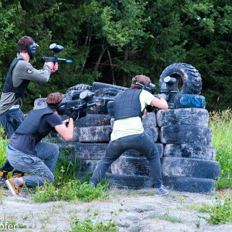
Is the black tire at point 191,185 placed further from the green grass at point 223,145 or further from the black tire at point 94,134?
the black tire at point 94,134

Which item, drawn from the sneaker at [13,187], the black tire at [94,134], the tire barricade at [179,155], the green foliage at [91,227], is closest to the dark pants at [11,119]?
the sneaker at [13,187]

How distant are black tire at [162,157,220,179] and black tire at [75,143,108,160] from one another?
1174 millimetres

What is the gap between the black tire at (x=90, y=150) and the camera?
1084 centimetres

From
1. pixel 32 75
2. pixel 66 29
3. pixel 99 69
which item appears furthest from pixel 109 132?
pixel 99 69

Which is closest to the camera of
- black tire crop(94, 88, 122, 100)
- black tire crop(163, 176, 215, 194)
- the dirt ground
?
the dirt ground

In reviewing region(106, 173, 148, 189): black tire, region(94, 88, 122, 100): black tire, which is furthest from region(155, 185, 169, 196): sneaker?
region(94, 88, 122, 100): black tire

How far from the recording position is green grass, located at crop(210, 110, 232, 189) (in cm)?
1163

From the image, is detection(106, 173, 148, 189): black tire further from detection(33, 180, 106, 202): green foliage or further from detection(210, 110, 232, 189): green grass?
detection(210, 110, 232, 189): green grass

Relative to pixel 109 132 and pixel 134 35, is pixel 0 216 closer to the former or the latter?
pixel 109 132

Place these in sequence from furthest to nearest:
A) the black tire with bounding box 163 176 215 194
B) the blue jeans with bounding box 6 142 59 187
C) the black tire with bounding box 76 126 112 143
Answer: the black tire with bounding box 76 126 112 143 → the black tire with bounding box 163 176 215 194 → the blue jeans with bounding box 6 142 59 187

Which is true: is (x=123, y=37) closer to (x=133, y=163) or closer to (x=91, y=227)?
(x=133, y=163)

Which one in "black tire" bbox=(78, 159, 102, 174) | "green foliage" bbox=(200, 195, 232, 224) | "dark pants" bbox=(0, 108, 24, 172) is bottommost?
"green foliage" bbox=(200, 195, 232, 224)

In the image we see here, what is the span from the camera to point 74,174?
432 inches

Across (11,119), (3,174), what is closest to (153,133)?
A: (11,119)
